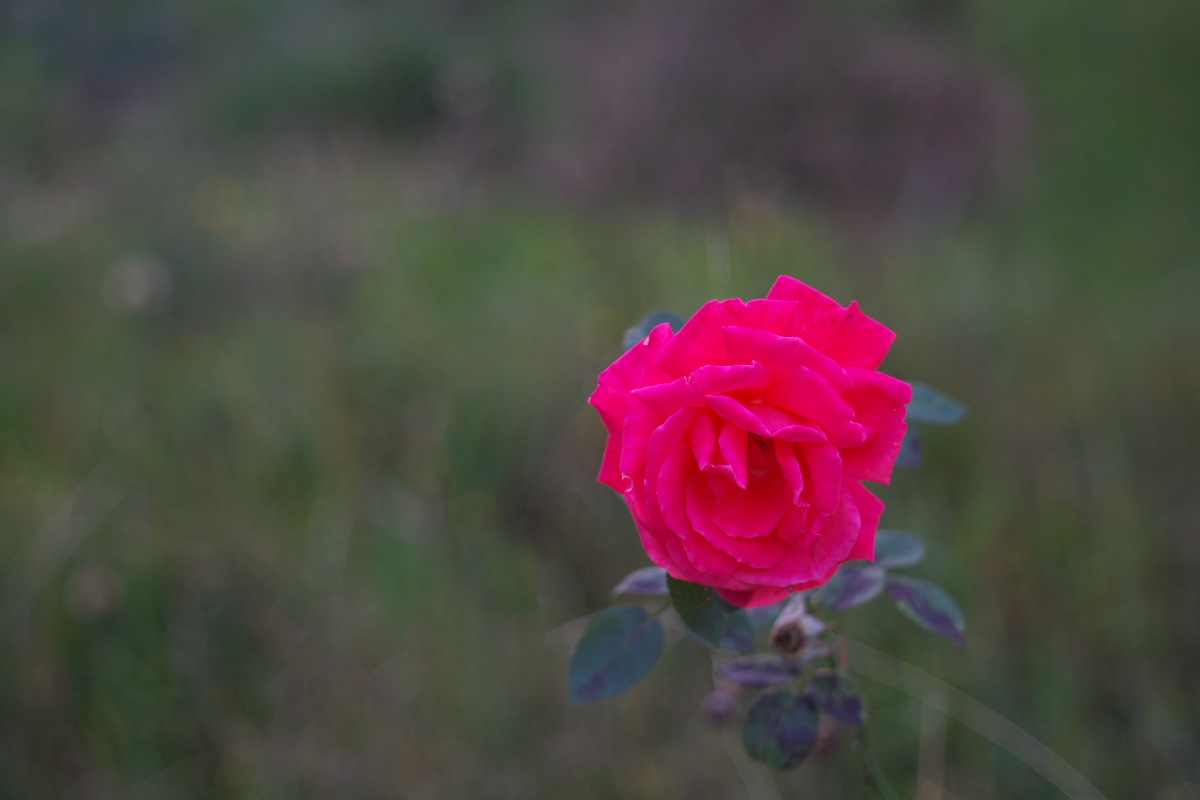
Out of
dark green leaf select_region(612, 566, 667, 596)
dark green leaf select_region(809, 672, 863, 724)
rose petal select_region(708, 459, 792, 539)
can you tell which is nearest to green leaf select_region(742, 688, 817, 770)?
dark green leaf select_region(809, 672, 863, 724)

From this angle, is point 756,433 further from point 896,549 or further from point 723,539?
point 896,549

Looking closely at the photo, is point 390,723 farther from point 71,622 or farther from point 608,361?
point 608,361

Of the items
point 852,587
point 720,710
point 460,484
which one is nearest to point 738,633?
point 852,587

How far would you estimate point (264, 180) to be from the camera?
14.5ft

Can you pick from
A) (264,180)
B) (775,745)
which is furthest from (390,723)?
(264,180)

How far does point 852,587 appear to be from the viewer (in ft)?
2.32

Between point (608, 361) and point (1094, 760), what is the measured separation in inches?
49.9

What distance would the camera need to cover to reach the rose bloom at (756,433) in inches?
18.9

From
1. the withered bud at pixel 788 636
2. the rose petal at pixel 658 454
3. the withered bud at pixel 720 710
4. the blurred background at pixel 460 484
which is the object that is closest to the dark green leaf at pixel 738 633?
the withered bud at pixel 788 636

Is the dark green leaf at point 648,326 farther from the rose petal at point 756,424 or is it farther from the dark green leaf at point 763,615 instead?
the dark green leaf at point 763,615

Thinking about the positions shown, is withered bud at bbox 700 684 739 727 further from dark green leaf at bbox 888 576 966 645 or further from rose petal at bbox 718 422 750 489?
rose petal at bbox 718 422 750 489

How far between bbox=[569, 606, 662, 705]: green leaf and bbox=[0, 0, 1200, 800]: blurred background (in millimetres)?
665

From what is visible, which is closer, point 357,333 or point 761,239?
point 357,333

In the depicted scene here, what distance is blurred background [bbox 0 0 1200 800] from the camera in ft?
4.24
